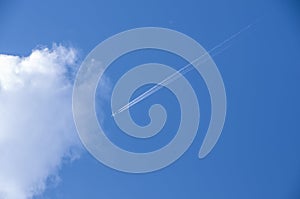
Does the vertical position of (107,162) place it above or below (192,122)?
below

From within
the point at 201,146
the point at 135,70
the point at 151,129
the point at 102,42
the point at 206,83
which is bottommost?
the point at 201,146

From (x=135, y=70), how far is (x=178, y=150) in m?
0.80

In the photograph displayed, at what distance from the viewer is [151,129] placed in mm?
3000

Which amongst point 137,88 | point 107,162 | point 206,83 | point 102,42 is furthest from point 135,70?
point 107,162

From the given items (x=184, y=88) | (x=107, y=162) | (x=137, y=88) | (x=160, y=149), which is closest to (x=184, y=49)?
(x=184, y=88)

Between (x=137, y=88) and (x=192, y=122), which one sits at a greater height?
(x=137, y=88)

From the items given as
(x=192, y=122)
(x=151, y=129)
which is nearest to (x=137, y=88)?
(x=151, y=129)

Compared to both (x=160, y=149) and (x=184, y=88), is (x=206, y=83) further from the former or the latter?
(x=160, y=149)

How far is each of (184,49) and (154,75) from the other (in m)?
0.36

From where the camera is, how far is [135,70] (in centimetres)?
300

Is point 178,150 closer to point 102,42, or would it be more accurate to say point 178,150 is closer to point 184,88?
point 184,88

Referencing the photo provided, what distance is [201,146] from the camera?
295 centimetres

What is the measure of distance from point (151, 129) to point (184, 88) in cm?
47

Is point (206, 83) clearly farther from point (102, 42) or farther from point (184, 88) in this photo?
point (102, 42)
